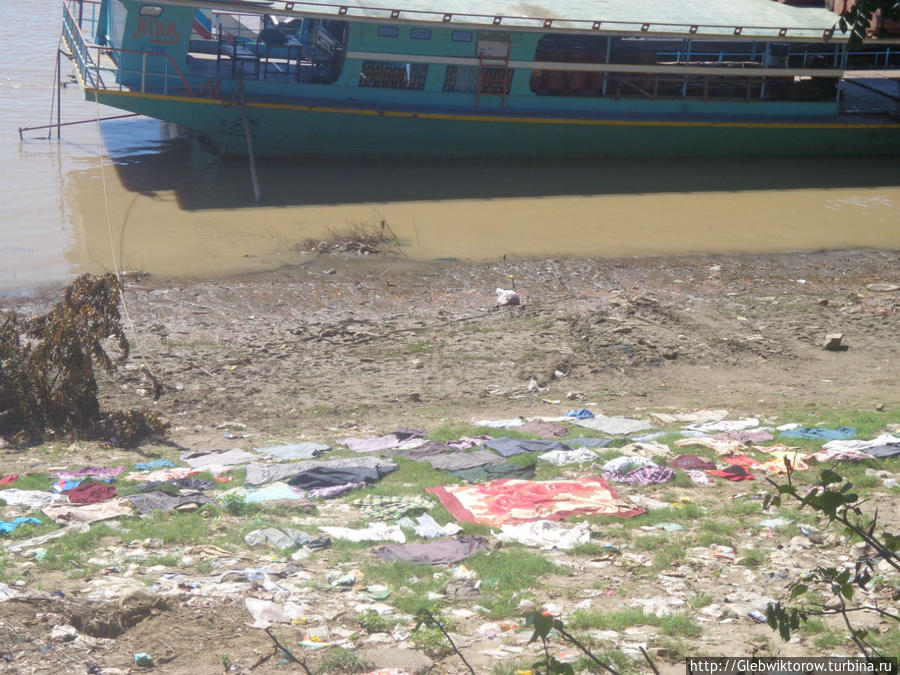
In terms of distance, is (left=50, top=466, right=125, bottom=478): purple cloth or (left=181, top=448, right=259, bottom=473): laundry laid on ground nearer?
(left=50, top=466, right=125, bottom=478): purple cloth

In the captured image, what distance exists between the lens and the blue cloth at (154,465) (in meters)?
6.27

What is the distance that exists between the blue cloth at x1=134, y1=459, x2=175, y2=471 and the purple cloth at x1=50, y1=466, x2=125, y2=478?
4.6 inches

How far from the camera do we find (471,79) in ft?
54.1

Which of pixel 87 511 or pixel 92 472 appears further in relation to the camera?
pixel 92 472

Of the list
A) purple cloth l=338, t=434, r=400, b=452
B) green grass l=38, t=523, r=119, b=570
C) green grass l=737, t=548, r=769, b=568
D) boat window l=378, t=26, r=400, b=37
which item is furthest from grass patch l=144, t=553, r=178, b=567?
boat window l=378, t=26, r=400, b=37

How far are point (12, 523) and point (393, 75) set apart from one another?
1260 cm

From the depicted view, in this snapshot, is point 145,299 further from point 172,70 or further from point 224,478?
point 172,70

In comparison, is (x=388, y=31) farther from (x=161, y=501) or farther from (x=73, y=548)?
(x=73, y=548)

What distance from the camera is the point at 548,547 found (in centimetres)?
488

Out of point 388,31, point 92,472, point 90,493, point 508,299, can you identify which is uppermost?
point 388,31

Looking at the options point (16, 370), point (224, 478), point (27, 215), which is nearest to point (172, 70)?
point (27, 215)

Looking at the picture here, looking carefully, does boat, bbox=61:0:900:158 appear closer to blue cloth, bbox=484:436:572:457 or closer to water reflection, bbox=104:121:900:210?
water reflection, bbox=104:121:900:210

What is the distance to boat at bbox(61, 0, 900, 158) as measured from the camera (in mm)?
14977

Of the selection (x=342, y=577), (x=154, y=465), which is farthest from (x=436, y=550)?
(x=154, y=465)
